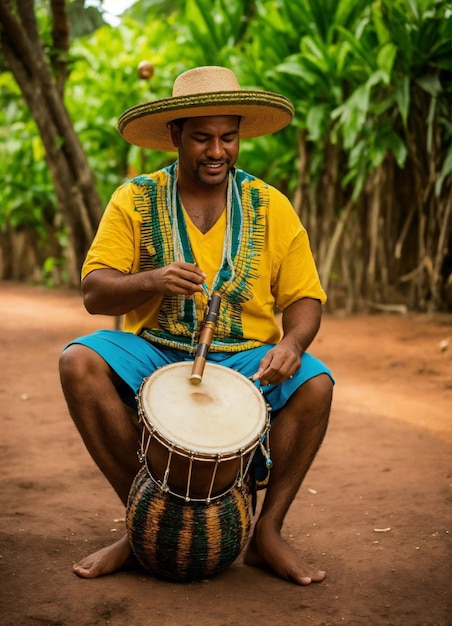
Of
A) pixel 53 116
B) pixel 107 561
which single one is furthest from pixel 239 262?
pixel 53 116

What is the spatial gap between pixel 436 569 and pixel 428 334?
12.8 ft

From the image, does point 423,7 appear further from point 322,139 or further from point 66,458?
point 66,458

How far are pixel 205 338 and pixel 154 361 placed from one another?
0.33m

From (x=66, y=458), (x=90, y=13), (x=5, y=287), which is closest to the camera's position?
(x=66, y=458)

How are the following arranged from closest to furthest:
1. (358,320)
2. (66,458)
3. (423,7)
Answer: (66,458) < (423,7) < (358,320)

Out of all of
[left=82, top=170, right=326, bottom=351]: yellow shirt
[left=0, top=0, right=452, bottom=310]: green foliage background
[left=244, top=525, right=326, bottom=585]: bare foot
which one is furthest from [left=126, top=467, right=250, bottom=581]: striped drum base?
[left=0, top=0, right=452, bottom=310]: green foliage background

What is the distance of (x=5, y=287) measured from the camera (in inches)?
437

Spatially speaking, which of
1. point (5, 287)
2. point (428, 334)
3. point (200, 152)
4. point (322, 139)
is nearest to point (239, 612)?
point (200, 152)

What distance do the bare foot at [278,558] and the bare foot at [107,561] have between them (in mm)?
378

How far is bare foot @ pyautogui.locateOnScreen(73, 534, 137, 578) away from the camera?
2541mm

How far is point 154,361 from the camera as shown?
9.11ft

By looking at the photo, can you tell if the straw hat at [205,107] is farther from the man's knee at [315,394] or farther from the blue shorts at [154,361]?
the man's knee at [315,394]

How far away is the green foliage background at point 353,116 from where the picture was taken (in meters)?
6.43

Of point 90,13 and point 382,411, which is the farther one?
point 90,13
